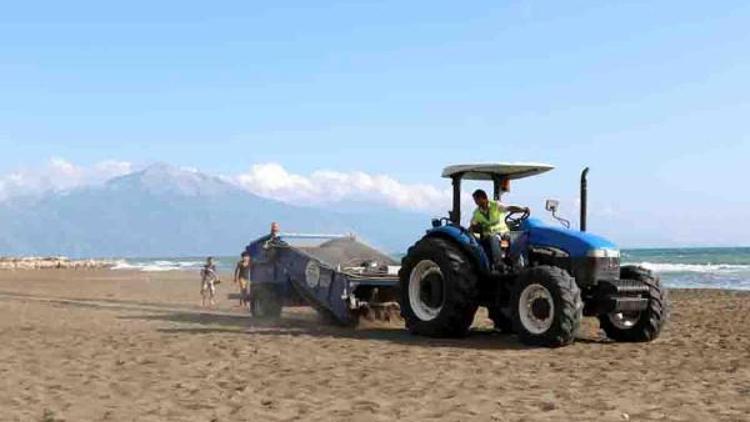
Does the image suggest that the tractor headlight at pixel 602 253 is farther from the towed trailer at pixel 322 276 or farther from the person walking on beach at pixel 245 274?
the person walking on beach at pixel 245 274

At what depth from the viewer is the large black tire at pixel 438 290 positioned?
10.4m

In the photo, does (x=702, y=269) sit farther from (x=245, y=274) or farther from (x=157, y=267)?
(x=245, y=274)

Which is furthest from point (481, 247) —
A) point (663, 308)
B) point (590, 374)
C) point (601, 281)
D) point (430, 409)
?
point (430, 409)

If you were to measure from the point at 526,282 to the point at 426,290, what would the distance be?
5.54 ft

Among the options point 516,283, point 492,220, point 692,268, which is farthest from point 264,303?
point 692,268

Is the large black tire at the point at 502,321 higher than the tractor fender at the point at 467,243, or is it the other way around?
the tractor fender at the point at 467,243

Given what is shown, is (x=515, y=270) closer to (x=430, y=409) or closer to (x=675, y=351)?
(x=675, y=351)

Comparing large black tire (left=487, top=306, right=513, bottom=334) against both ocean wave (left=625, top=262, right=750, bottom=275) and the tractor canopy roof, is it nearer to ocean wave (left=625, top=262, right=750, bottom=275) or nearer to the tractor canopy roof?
the tractor canopy roof

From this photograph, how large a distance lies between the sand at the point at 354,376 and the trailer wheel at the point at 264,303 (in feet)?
3.41

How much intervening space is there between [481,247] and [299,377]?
343cm

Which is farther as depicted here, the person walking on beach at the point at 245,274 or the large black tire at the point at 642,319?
the person walking on beach at the point at 245,274

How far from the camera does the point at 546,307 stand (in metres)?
9.66

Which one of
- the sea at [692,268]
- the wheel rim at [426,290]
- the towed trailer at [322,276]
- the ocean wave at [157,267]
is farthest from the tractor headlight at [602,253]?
the ocean wave at [157,267]

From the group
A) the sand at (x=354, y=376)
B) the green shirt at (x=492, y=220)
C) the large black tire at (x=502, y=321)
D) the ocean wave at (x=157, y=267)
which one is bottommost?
the sand at (x=354, y=376)
